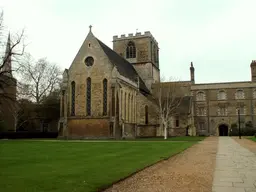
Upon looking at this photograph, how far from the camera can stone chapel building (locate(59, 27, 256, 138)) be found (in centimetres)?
3922

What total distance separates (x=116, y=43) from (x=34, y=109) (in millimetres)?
20084

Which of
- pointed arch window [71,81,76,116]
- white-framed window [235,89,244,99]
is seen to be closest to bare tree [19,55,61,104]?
pointed arch window [71,81,76,116]

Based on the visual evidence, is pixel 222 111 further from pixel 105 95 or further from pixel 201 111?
pixel 105 95

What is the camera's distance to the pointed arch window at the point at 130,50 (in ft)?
190

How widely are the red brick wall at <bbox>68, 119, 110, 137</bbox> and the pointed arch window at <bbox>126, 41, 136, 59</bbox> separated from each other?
2195 centimetres

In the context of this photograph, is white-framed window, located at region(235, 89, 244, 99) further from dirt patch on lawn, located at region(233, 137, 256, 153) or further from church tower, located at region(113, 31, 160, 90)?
dirt patch on lawn, located at region(233, 137, 256, 153)

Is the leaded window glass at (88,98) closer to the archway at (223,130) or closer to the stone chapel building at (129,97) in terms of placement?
the stone chapel building at (129,97)

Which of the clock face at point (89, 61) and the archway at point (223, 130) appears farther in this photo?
the archway at point (223, 130)

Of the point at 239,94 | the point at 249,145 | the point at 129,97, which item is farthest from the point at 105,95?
the point at 239,94

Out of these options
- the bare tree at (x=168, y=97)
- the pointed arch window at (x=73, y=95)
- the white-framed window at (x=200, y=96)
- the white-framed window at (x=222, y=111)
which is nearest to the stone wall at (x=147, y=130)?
the bare tree at (x=168, y=97)

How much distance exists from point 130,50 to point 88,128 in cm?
2348

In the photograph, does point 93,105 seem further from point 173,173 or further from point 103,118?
point 173,173

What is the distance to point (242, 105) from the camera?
56.4m

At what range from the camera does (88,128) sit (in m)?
39.2
